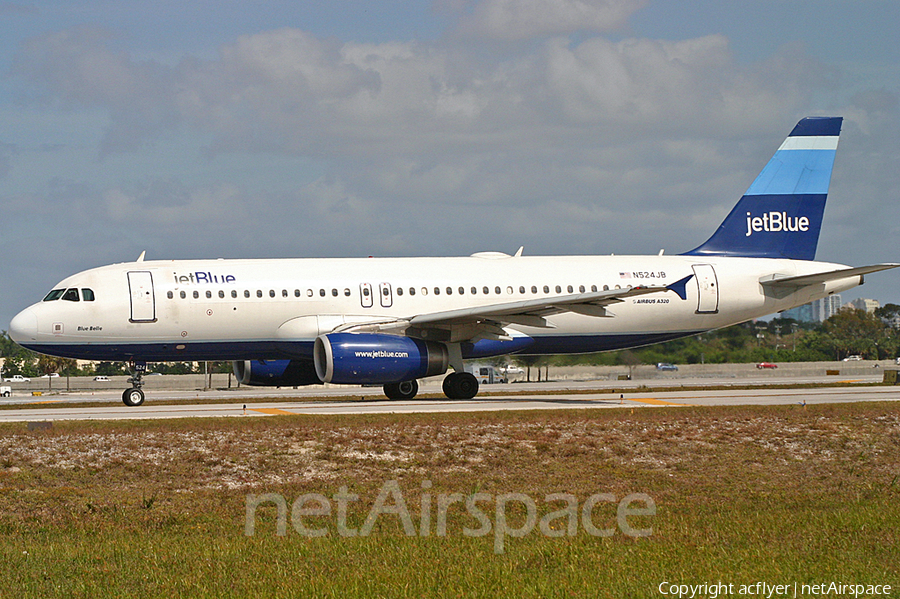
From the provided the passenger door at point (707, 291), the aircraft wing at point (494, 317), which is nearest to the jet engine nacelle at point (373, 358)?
the aircraft wing at point (494, 317)

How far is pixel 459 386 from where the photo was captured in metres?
27.8

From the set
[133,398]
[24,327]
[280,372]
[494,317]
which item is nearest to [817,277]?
[494,317]

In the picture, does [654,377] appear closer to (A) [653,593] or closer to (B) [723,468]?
(B) [723,468]

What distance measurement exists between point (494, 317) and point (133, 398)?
10044 mm

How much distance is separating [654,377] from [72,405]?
106ft

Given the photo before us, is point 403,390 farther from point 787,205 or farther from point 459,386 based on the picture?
point 787,205

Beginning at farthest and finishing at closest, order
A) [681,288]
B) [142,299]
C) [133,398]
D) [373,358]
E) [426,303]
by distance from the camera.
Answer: [681,288], [426,303], [133,398], [142,299], [373,358]

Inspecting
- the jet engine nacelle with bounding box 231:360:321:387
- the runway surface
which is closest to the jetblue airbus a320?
the jet engine nacelle with bounding box 231:360:321:387

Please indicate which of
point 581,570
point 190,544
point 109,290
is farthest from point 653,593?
point 109,290

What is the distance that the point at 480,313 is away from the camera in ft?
83.9

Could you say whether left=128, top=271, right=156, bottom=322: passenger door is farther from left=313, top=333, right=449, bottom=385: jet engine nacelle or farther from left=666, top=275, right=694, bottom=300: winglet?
left=666, top=275, right=694, bottom=300: winglet

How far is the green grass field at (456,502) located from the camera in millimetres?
8734

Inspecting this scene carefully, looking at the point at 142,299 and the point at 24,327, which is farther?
the point at 142,299

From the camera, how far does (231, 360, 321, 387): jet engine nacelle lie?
2906 centimetres
